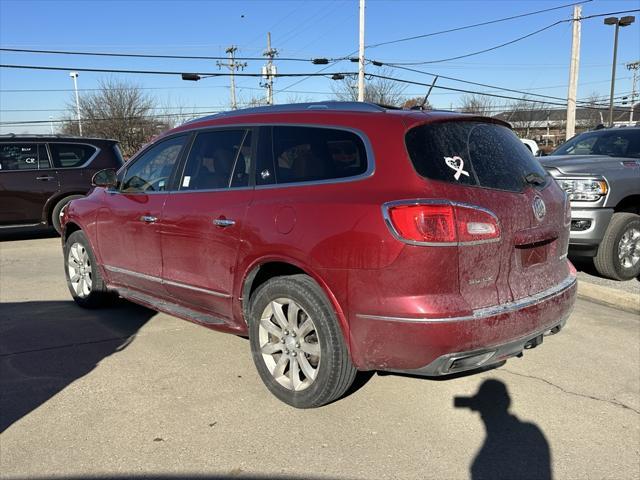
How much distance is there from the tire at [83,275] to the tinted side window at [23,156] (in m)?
5.10

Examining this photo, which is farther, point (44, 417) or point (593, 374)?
point (593, 374)

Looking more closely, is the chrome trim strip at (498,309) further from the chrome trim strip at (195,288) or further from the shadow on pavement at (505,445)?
the chrome trim strip at (195,288)

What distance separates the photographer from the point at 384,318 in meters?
2.85

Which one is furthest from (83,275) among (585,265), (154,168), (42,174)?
(585,265)

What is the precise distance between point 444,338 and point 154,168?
9.89 ft

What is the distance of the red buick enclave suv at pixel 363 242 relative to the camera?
2797mm

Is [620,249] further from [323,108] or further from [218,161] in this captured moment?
[218,161]

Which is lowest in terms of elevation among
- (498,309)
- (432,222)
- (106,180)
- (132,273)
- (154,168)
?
(132,273)

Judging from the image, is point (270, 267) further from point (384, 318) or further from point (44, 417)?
point (44, 417)

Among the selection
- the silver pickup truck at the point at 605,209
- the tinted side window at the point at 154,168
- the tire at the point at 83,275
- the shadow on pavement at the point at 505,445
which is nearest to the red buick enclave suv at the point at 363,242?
the tinted side window at the point at 154,168

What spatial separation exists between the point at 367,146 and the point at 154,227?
207 cm

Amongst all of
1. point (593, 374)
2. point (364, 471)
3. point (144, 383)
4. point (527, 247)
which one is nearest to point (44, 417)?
point (144, 383)

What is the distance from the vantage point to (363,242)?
2.87 meters

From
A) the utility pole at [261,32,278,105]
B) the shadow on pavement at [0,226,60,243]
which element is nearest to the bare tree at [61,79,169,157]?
the utility pole at [261,32,278,105]
